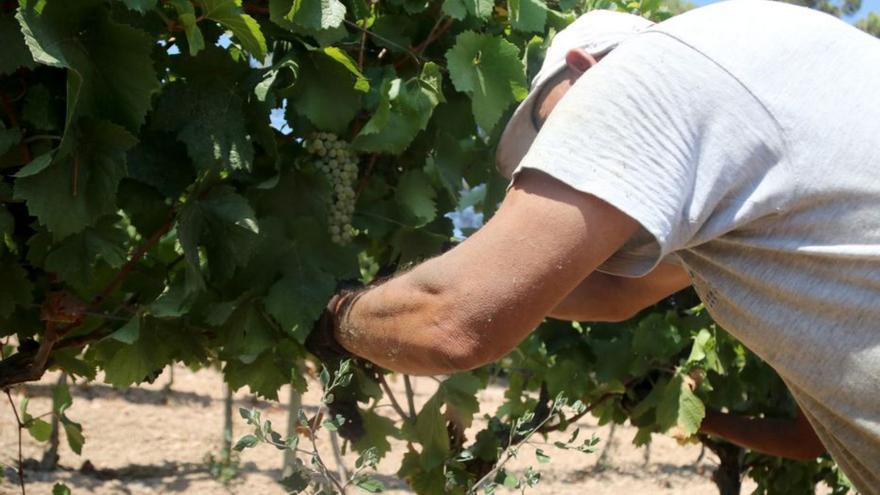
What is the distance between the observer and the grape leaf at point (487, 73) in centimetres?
250

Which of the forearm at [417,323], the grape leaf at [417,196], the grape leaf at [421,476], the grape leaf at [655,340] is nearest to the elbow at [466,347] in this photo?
the forearm at [417,323]

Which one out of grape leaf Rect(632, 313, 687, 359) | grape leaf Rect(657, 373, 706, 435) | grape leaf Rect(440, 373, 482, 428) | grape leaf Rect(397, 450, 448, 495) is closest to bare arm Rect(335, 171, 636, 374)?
grape leaf Rect(440, 373, 482, 428)

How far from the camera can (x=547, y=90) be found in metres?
1.93

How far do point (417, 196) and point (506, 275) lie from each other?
1069mm

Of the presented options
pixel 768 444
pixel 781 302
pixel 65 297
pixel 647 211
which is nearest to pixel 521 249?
pixel 647 211

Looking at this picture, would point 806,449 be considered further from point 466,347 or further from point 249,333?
point 466,347

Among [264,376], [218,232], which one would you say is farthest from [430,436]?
[218,232]

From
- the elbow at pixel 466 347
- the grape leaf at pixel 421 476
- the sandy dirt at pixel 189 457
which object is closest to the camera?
the elbow at pixel 466 347

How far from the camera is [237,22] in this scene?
84.2 inches

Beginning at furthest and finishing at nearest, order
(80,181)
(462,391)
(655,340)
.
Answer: (655,340) → (462,391) → (80,181)

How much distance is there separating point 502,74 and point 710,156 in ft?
3.20

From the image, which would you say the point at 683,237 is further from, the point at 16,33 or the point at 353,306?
the point at 16,33

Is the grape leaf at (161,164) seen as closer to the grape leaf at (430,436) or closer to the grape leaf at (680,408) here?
the grape leaf at (430,436)

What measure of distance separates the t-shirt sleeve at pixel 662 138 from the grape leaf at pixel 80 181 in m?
0.81
